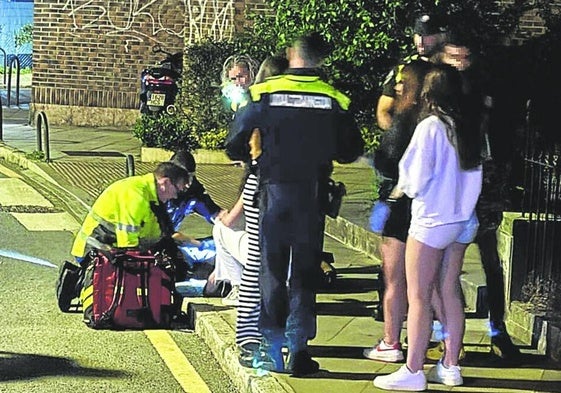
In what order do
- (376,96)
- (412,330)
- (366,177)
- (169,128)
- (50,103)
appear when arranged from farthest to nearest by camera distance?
(50,103)
(169,128)
(366,177)
(376,96)
(412,330)

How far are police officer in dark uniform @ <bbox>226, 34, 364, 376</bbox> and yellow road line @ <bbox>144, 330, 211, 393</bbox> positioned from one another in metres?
0.46

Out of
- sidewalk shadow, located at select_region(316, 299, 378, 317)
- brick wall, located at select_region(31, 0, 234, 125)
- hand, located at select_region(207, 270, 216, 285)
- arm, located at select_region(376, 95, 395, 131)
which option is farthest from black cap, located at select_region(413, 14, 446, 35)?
brick wall, located at select_region(31, 0, 234, 125)

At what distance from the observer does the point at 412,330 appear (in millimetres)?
6004

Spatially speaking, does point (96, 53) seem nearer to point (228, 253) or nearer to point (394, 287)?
point (228, 253)

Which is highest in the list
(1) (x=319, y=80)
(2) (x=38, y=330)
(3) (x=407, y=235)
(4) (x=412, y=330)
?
(1) (x=319, y=80)

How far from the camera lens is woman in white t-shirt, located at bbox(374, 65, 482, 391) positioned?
228 inches

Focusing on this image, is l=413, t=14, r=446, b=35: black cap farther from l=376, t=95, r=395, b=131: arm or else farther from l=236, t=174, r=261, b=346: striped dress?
l=236, t=174, r=261, b=346: striped dress

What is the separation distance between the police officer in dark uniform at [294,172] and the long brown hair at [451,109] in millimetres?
659

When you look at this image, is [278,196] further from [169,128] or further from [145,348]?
[169,128]

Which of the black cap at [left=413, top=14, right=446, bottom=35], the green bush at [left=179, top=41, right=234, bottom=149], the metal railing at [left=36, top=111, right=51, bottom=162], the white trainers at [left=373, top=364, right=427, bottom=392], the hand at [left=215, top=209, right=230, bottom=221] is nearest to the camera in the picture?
the white trainers at [left=373, top=364, right=427, bottom=392]

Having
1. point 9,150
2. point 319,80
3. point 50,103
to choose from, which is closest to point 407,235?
point 319,80

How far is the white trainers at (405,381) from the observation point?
6.04m

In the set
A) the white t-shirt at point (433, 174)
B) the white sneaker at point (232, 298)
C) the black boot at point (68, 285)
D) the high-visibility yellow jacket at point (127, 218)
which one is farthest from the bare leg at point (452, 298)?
the black boot at point (68, 285)

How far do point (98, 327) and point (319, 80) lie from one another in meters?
2.54
